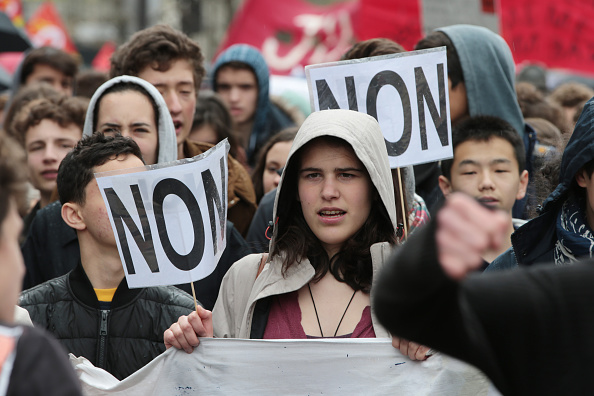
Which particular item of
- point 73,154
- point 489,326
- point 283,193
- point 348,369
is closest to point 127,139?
point 73,154

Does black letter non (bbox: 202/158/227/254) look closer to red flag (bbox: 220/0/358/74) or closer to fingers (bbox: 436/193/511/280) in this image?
fingers (bbox: 436/193/511/280)

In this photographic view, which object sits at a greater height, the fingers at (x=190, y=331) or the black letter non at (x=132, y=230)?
the black letter non at (x=132, y=230)

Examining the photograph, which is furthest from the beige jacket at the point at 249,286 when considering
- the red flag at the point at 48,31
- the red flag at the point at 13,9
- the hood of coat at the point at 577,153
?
the red flag at the point at 48,31

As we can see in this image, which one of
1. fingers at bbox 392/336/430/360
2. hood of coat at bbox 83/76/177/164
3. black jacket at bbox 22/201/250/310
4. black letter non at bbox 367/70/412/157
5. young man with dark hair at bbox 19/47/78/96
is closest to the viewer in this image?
fingers at bbox 392/336/430/360

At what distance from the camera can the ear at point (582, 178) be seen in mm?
2998

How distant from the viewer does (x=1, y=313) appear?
1763 mm

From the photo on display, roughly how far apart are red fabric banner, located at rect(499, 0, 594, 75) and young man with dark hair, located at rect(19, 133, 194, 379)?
5429mm

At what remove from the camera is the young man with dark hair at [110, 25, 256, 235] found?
4664 mm

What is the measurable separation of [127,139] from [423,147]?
3.98ft

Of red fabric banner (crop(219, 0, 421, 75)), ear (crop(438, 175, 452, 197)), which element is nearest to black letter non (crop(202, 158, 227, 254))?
ear (crop(438, 175, 452, 197))

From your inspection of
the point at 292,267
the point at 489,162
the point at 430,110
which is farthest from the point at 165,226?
the point at 489,162

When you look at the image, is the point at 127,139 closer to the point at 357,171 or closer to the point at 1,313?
the point at 357,171

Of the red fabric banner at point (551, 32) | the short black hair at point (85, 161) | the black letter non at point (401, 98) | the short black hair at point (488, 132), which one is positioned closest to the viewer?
the short black hair at point (85, 161)

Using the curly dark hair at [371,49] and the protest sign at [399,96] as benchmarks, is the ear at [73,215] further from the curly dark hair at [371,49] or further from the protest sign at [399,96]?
the curly dark hair at [371,49]
